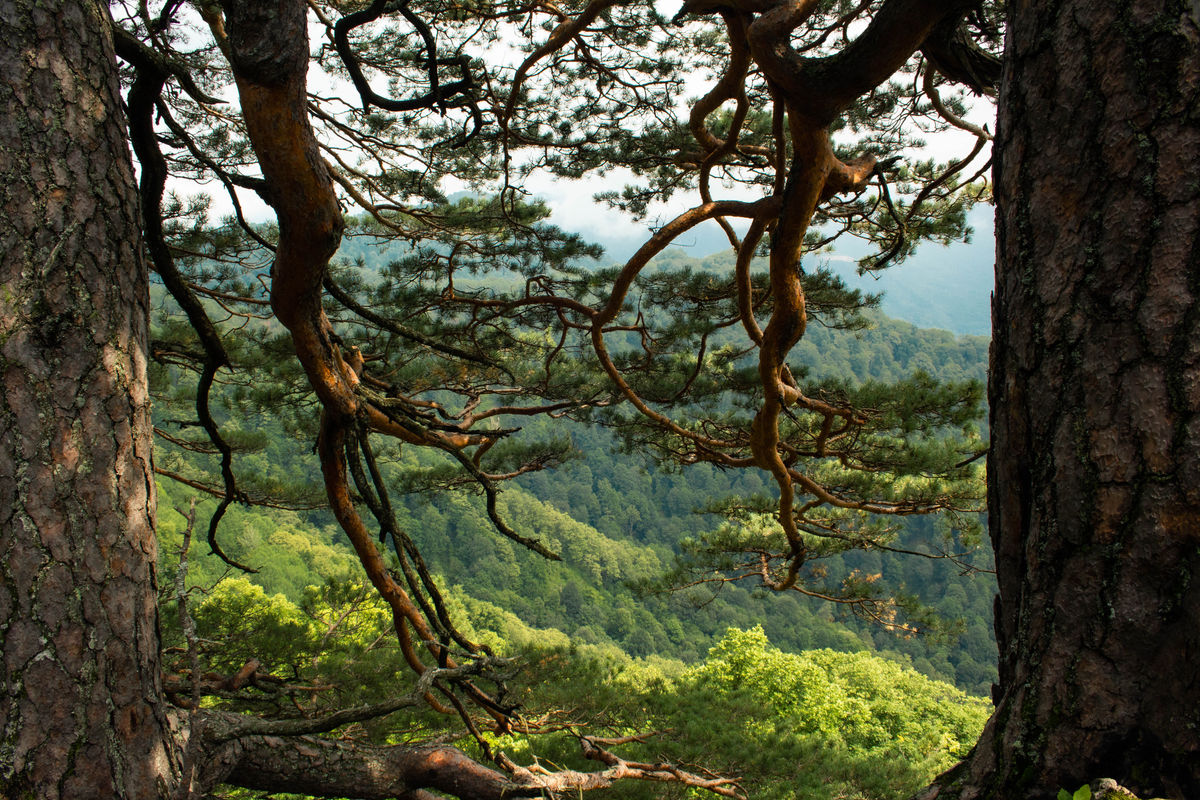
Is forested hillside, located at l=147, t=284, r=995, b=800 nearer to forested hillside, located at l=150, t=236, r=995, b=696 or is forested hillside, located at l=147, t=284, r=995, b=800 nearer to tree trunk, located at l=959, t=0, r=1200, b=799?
forested hillside, located at l=150, t=236, r=995, b=696

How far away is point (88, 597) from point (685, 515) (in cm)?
4950

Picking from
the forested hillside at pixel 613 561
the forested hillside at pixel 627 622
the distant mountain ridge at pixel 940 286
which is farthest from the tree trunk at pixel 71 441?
the distant mountain ridge at pixel 940 286

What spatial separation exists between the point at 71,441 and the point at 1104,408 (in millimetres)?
1214

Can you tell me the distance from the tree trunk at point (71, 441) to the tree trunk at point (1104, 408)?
106cm

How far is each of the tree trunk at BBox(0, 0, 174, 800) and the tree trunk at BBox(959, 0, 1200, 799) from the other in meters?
1.06

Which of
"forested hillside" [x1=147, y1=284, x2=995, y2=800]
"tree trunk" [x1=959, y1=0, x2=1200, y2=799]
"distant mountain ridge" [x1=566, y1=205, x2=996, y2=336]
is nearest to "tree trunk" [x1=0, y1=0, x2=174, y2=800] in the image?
"forested hillside" [x1=147, y1=284, x2=995, y2=800]

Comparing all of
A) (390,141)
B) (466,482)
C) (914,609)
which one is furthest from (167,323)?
(914,609)

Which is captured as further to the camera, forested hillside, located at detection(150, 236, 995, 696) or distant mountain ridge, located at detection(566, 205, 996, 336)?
distant mountain ridge, located at detection(566, 205, 996, 336)

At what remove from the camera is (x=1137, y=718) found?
587mm

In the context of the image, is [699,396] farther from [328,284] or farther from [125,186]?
[125,186]

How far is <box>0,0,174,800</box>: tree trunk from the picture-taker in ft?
2.75

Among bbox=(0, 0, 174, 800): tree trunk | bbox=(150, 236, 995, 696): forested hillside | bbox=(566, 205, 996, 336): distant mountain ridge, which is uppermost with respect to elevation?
bbox=(566, 205, 996, 336): distant mountain ridge

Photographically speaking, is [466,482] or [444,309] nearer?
[444,309]

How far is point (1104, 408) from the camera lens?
0.61 metres
